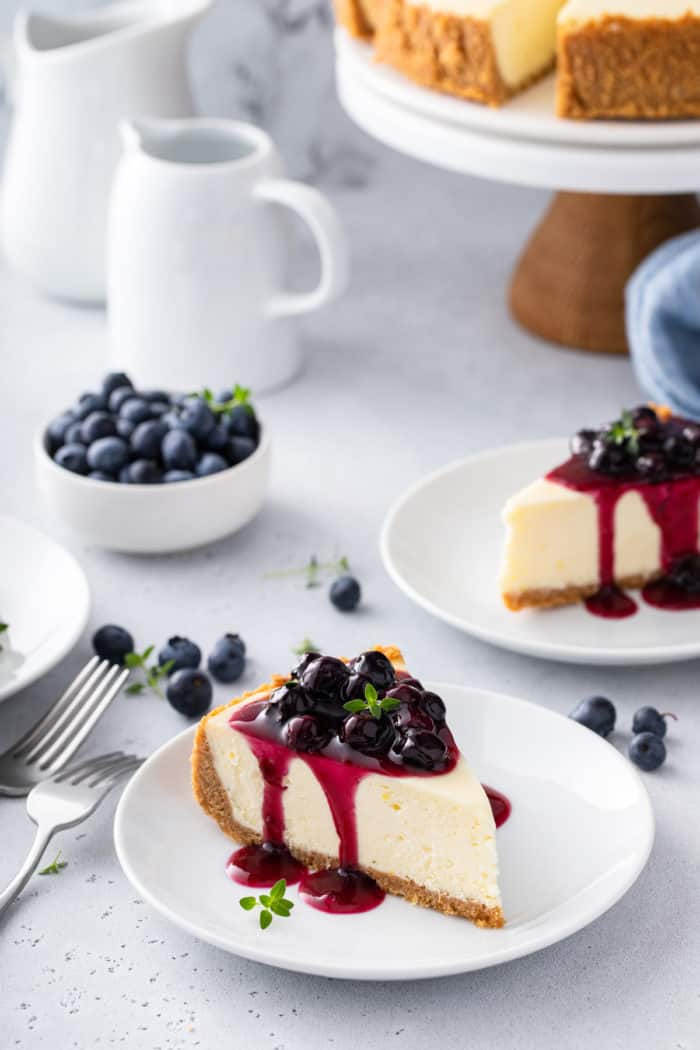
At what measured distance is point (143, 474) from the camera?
162cm

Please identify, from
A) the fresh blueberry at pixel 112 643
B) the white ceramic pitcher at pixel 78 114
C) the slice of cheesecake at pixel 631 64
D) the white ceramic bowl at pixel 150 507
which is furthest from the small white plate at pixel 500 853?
the white ceramic pitcher at pixel 78 114

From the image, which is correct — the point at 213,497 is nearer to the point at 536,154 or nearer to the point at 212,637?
the point at 212,637

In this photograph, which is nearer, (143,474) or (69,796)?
(69,796)

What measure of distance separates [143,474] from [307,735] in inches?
→ 21.9

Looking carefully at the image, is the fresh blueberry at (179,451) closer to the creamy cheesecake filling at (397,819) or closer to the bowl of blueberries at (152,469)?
the bowl of blueberries at (152,469)

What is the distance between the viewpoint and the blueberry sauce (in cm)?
113

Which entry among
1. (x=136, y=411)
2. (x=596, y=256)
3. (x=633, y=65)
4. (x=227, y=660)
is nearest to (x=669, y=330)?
(x=596, y=256)

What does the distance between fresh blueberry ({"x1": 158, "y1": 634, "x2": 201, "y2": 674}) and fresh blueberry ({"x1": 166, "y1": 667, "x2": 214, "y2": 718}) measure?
52 millimetres

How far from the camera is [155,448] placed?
1.65 metres

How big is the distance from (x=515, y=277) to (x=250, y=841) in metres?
1.24

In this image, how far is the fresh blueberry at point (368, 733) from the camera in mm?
1128

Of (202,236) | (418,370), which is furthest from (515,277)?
(202,236)

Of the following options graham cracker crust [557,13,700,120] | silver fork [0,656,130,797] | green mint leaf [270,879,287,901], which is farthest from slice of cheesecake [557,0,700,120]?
green mint leaf [270,879,287,901]

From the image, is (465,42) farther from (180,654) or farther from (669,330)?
(180,654)
